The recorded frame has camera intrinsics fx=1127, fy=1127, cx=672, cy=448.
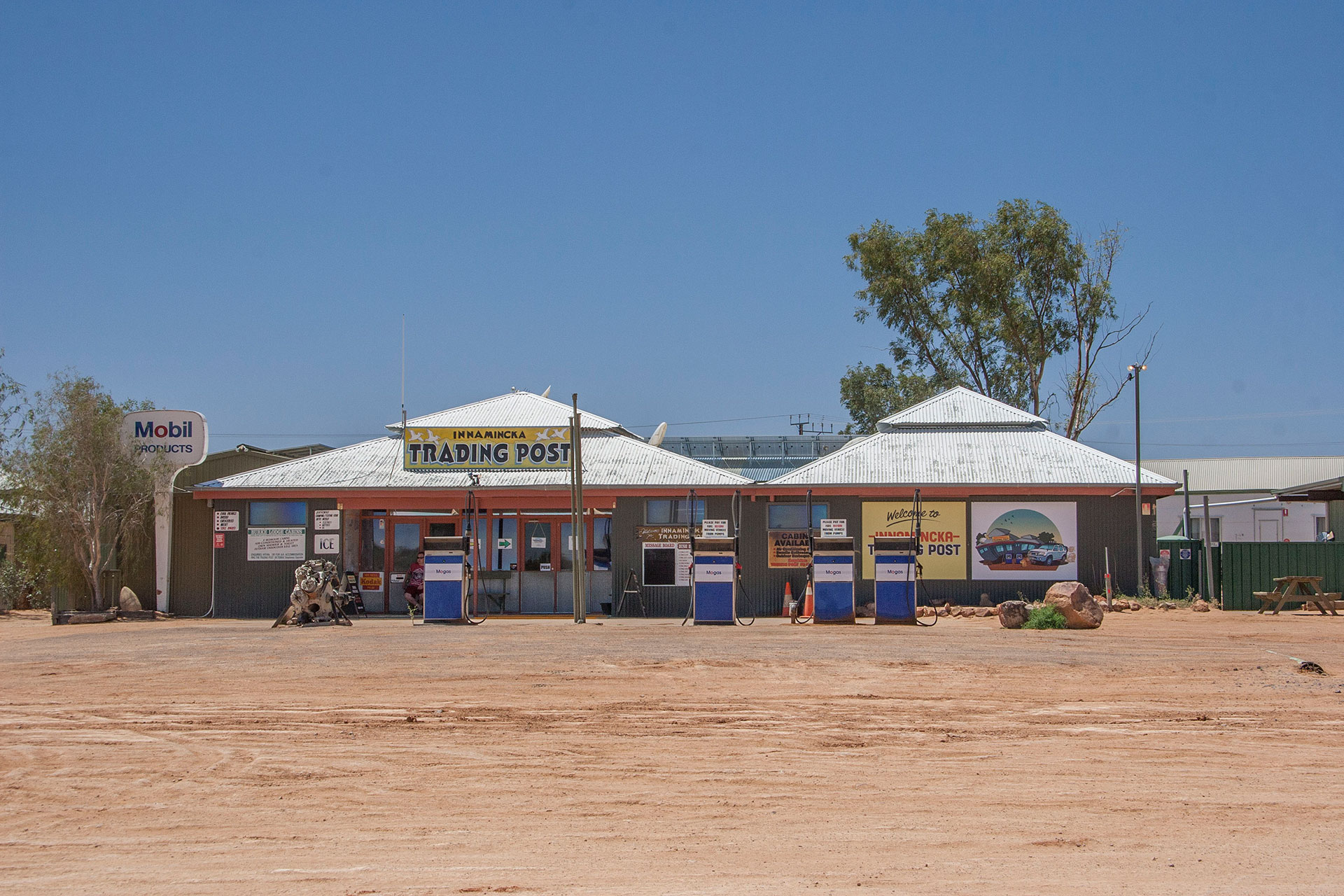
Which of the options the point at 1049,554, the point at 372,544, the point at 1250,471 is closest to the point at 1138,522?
the point at 1049,554

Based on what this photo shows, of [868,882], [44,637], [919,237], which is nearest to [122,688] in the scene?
[44,637]

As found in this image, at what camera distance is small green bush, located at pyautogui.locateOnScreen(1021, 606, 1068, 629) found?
18812 mm

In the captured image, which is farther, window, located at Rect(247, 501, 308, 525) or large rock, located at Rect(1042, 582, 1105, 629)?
window, located at Rect(247, 501, 308, 525)

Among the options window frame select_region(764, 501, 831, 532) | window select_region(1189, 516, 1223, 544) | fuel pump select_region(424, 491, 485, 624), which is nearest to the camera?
fuel pump select_region(424, 491, 485, 624)

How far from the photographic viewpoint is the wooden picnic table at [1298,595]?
22234mm

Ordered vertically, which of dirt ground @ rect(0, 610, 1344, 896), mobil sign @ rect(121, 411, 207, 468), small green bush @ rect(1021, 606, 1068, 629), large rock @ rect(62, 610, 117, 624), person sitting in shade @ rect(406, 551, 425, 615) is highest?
mobil sign @ rect(121, 411, 207, 468)

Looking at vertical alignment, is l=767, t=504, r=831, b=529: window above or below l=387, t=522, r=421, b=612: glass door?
above

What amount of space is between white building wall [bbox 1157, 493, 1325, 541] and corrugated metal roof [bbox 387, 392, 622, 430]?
25.5m

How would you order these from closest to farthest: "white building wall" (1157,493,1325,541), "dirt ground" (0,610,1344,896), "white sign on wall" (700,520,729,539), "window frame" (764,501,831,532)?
"dirt ground" (0,610,1344,896) < "white sign on wall" (700,520,729,539) < "window frame" (764,501,831,532) < "white building wall" (1157,493,1325,541)

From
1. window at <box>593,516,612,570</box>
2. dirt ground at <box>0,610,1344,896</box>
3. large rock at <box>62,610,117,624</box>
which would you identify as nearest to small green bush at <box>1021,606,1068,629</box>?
dirt ground at <box>0,610,1344,896</box>

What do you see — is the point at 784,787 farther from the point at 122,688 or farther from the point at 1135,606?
the point at 1135,606

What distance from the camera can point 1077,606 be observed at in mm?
18750

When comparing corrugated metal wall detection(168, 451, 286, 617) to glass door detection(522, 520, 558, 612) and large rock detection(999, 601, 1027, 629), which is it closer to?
glass door detection(522, 520, 558, 612)

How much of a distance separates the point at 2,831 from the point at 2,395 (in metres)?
22.0
